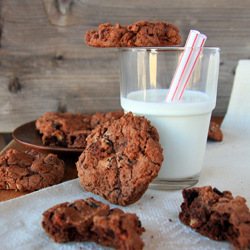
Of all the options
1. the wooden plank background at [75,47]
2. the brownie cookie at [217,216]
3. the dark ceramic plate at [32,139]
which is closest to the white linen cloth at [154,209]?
the brownie cookie at [217,216]

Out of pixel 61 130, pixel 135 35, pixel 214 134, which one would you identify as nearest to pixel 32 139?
pixel 61 130

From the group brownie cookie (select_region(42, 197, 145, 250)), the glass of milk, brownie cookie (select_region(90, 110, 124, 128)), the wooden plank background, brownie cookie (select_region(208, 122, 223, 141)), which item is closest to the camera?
brownie cookie (select_region(42, 197, 145, 250))

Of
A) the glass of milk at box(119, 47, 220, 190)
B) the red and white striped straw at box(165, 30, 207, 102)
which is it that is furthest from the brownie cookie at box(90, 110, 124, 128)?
the red and white striped straw at box(165, 30, 207, 102)

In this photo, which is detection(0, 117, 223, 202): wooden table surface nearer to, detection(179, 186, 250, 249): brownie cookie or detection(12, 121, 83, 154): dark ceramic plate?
detection(12, 121, 83, 154): dark ceramic plate

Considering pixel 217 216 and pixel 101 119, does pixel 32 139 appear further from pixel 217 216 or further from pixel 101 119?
pixel 217 216

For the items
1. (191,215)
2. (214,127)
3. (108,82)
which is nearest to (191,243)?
(191,215)

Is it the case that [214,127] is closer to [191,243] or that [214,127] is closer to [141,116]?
[141,116]
